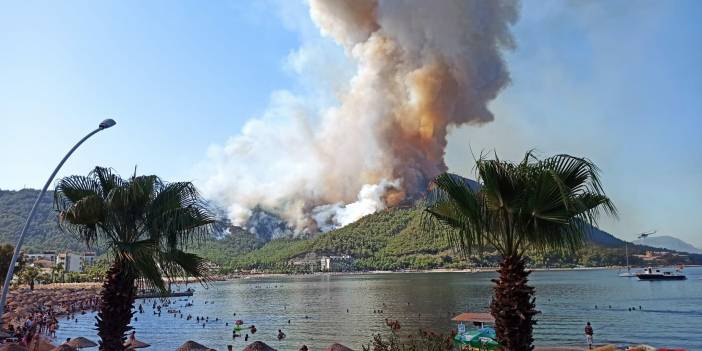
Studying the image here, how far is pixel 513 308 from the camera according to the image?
827 cm

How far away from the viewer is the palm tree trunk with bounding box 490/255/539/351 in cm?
820

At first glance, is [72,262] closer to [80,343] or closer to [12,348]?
[80,343]

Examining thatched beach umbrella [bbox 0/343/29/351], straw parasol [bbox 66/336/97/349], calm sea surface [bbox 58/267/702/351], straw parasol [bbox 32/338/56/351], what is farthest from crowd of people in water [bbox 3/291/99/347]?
thatched beach umbrella [bbox 0/343/29/351]

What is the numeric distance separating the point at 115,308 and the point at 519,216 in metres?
7.97

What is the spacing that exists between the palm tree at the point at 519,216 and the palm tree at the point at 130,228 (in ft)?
17.3

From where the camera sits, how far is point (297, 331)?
46.4 m

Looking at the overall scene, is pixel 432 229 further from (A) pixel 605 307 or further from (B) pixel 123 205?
(A) pixel 605 307

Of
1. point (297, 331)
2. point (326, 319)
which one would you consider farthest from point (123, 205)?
point (326, 319)

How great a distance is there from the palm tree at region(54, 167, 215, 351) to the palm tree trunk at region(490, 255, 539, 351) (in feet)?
19.6

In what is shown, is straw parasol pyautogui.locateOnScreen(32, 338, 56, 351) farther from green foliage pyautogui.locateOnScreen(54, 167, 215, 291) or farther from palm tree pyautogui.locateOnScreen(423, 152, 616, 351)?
palm tree pyautogui.locateOnScreen(423, 152, 616, 351)

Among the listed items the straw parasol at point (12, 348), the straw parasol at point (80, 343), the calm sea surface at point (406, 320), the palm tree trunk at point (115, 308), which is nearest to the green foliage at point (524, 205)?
the palm tree trunk at point (115, 308)

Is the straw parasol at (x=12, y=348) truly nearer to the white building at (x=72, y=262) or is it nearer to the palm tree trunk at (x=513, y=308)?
the palm tree trunk at (x=513, y=308)

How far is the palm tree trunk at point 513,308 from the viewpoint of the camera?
26.9 feet

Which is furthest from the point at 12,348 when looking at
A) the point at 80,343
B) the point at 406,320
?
the point at 406,320
